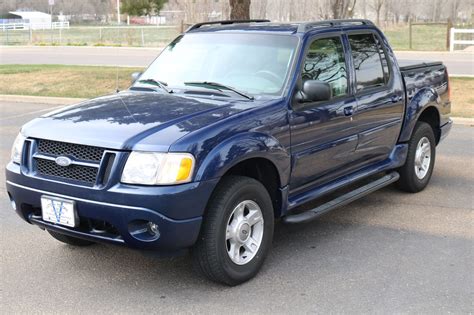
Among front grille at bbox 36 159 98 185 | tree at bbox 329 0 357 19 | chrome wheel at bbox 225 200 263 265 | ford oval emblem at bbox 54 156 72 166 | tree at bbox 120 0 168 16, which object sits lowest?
chrome wheel at bbox 225 200 263 265

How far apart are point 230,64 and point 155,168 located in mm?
1638

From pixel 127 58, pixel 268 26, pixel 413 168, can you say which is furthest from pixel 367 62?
pixel 127 58

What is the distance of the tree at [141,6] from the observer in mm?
65250

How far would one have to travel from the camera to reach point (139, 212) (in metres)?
3.77

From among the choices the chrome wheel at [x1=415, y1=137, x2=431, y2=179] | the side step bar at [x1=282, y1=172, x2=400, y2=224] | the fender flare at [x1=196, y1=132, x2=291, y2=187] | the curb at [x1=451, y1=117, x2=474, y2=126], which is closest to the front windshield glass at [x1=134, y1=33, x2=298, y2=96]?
the fender flare at [x1=196, y1=132, x2=291, y2=187]

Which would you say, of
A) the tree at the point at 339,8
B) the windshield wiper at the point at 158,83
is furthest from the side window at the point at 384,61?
the tree at the point at 339,8

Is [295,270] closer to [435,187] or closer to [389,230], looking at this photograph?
[389,230]

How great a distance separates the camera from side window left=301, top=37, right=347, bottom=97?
5098mm

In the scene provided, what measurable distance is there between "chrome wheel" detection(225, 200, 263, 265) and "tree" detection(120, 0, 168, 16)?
63.9 metres

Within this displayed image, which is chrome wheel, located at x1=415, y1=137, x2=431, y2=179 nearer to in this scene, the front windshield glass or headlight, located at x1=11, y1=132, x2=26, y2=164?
the front windshield glass

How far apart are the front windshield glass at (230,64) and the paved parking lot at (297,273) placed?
140 centimetres

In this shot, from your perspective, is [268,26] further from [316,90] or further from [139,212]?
[139,212]

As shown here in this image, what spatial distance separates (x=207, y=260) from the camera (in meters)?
4.07

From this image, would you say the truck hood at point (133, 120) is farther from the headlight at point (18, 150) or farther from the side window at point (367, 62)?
the side window at point (367, 62)
